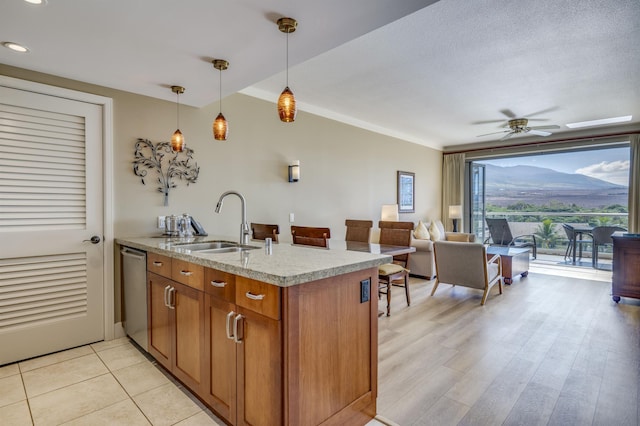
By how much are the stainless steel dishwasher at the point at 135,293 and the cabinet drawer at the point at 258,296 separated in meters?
1.35

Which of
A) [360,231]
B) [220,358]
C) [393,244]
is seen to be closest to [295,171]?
[360,231]

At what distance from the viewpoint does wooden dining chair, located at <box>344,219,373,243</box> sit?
3.84 metres

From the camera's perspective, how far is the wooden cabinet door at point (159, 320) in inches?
87.8

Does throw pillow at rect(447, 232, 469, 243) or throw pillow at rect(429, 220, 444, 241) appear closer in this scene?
throw pillow at rect(447, 232, 469, 243)

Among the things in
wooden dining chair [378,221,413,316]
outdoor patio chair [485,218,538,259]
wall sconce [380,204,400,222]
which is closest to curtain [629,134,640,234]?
outdoor patio chair [485,218,538,259]

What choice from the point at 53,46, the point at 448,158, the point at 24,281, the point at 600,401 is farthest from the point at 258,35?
the point at 448,158

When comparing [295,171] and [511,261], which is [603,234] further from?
[295,171]

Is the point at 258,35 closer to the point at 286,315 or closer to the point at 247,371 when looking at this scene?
the point at 286,315

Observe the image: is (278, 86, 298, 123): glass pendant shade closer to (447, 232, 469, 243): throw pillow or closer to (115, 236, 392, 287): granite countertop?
(115, 236, 392, 287): granite countertop

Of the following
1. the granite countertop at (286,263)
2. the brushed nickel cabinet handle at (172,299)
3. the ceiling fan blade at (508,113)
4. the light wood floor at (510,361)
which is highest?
the ceiling fan blade at (508,113)

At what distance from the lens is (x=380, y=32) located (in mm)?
2680

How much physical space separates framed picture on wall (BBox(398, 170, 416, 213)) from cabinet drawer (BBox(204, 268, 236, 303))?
512cm

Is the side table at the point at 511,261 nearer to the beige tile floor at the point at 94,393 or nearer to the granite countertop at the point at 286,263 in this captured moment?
the granite countertop at the point at 286,263

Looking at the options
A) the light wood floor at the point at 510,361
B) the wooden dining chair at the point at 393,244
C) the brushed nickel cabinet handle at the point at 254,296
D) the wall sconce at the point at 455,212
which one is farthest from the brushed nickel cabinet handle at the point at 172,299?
the wall sconce at the point at 455,212
